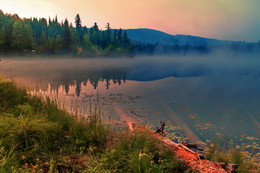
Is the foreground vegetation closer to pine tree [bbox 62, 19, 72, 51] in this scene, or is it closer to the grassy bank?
the grassy bank

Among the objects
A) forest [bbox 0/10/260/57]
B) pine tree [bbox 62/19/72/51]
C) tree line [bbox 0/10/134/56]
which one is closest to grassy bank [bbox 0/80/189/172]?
forest [bbox 0/10/260/57]

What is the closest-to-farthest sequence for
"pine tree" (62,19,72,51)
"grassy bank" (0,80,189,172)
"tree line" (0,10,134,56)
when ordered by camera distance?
"grassy bank" (0,80,189,172), "tree line" (0,10,134,56), "pine tree" (62,19,72,51)

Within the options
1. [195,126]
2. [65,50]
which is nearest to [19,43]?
[65,50]

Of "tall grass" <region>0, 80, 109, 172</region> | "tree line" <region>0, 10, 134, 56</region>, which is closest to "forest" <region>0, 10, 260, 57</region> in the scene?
"tree line" <region>0, 10, 134, 56</region>

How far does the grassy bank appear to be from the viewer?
12.5 ft

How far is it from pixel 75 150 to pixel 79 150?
108 mm

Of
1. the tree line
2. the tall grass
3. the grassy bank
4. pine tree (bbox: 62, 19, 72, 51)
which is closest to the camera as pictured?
the grassy bank

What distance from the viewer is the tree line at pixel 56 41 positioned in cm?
7119

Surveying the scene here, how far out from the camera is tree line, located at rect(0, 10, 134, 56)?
234 ft

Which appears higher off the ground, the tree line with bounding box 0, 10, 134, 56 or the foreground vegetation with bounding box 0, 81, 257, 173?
the tree line with bounding box 0, 10, 134, 56

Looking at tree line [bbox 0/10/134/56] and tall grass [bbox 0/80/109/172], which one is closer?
tall grass [bbox 0/80/109/172]

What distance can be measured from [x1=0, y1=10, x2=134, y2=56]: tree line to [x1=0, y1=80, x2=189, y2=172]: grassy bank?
57416mm

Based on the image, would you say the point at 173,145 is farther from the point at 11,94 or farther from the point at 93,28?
the point at 93,28

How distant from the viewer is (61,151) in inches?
184
